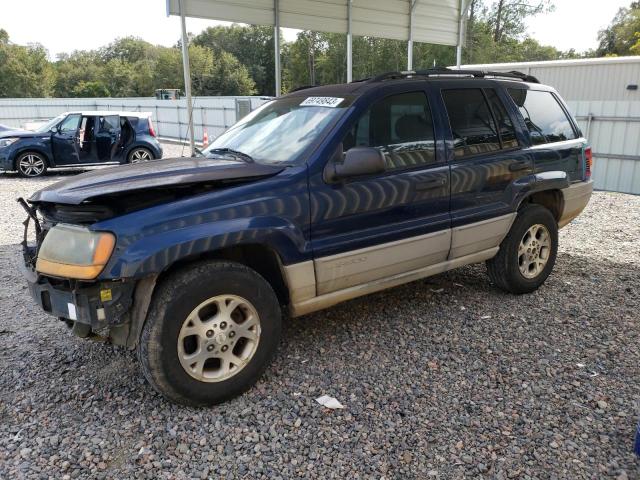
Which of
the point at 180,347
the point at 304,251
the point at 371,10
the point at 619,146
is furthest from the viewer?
the point at 371,10

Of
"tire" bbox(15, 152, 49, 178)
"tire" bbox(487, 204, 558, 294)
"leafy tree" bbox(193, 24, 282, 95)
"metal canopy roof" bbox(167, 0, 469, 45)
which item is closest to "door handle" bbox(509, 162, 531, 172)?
"tire" bbox(487, 204, 558, 294)

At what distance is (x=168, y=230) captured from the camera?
297 centimetres

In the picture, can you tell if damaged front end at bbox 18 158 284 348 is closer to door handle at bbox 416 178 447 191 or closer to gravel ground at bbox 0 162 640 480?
gravel ground at bbox 0 162 640 480

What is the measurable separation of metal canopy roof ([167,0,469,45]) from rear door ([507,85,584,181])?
7.23 meters

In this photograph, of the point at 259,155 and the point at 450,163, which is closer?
the point at 259,155

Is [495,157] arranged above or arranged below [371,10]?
below

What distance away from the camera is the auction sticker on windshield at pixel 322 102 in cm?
391

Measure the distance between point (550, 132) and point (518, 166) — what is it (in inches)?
29.0

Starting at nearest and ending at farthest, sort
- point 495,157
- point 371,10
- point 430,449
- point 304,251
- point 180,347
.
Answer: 1. point 430,449
2. point 180,347
3. point 304,251
4. point 495,157
5. point 371,10

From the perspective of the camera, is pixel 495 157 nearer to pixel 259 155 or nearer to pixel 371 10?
pixel 259 155

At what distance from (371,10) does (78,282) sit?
12955 millimetres

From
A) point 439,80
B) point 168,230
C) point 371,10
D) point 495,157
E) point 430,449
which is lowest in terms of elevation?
point 430,449

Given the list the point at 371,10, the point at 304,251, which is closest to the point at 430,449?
the point at 304,251

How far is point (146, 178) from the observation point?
10.7ft
